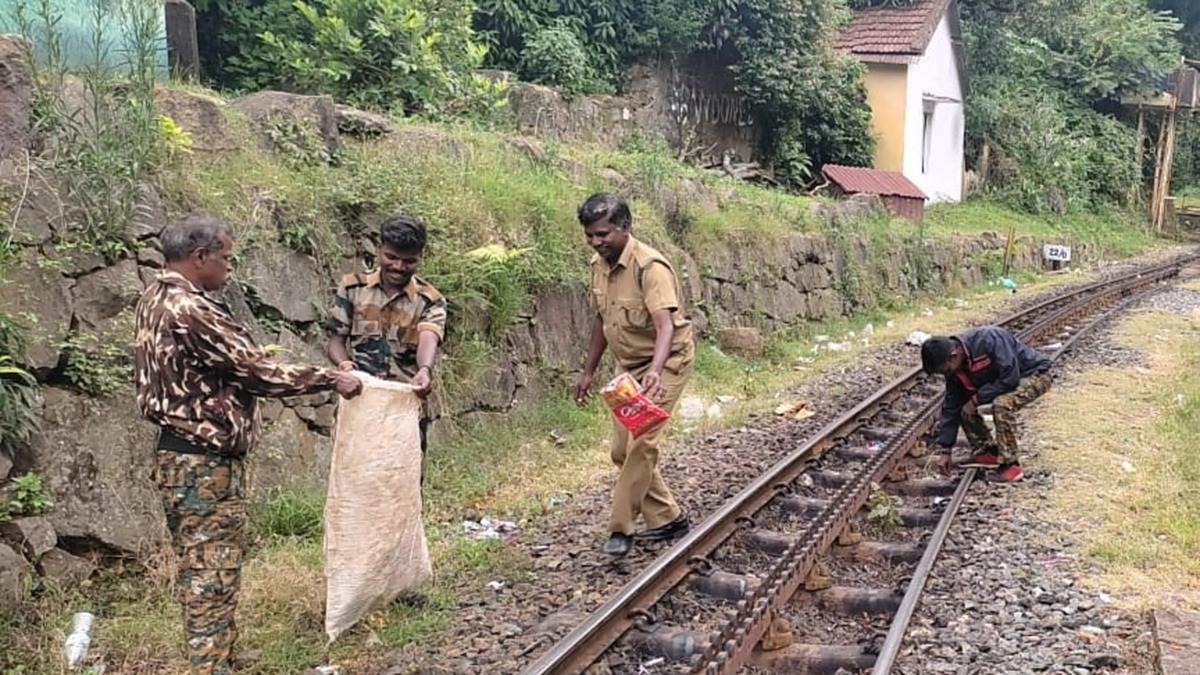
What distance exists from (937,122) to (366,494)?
2742cm

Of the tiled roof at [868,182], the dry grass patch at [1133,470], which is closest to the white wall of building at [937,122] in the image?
the tiled roof at [868,182]

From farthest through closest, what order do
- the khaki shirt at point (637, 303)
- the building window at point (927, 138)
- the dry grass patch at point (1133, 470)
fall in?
the building window at point (927, 138) < the khaki shirt at point (637, 303) < the dry grass patch at point (1133, 470)

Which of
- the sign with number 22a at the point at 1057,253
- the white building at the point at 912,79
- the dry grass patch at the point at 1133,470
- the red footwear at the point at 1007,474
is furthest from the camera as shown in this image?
the white building at the point at 912,79

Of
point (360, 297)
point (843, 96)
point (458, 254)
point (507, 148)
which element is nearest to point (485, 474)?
point (458, 254)

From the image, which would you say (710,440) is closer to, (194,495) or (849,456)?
(849,456)

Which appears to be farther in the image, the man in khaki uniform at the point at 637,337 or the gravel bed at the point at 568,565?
the man in khaki uniform at the point at 637,337

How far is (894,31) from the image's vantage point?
26.9 metres

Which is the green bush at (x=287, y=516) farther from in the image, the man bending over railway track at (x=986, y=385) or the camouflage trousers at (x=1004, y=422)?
the camouflage trousers at (x=1004, y=422)

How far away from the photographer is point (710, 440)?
8.49 m

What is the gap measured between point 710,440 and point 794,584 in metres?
3.53

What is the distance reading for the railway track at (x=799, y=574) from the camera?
4.36 meters

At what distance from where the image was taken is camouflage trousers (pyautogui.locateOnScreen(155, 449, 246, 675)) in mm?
3838

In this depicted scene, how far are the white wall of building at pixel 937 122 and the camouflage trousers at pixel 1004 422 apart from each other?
66.2 ft

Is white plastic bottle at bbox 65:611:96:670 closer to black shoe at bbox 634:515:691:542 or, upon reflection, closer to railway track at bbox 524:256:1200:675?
railway track at bbox 524:256:1200:675
